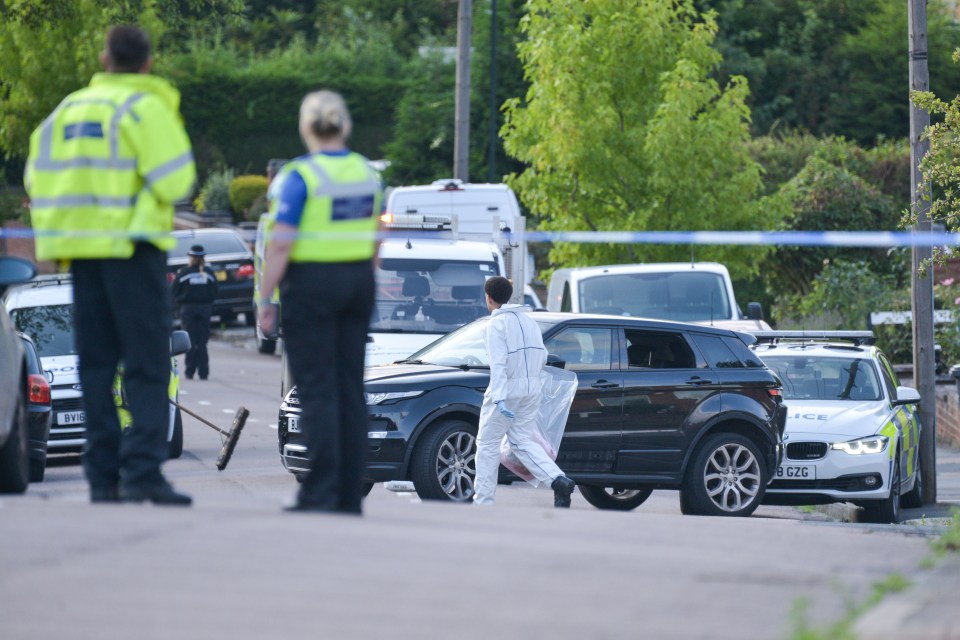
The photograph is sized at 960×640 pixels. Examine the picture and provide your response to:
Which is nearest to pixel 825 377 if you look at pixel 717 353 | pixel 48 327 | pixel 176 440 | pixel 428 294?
pixel 717 353

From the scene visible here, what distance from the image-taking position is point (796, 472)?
45.6ft

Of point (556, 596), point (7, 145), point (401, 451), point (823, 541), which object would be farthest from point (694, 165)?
point (7, 145)

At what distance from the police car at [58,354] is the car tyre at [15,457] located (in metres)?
4.58

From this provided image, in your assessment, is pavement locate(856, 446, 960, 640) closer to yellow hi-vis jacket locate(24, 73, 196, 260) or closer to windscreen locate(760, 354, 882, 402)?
yellow hi-vis jacket locate(24, 73, 196, 260)

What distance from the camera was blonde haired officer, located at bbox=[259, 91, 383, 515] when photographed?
6641 mm

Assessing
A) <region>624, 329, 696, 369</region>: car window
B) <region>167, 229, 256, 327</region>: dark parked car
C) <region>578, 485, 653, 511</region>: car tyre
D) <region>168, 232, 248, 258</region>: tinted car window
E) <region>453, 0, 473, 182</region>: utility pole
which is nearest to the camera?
<region>624, 329, 696, 369</region>: car window

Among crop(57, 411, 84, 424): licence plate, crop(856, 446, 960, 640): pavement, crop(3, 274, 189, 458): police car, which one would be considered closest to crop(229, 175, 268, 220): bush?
crop(3, 274, 189, 458): police car

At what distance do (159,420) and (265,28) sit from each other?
53913mm

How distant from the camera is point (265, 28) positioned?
194ft

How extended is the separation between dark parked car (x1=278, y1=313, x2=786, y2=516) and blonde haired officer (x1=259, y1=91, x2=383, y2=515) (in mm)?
5493

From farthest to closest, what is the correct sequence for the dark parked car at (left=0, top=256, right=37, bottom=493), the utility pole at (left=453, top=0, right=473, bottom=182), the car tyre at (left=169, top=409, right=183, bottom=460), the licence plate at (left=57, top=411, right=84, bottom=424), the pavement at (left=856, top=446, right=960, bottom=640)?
the utility pole at (left=453, top=0, right=473, bottom=182), the car tyre at (left=169, top=409, right=183, bottom=460), the licence plate at (left=57, top=411, right=84, bottom=424), the dark parked car at (left=0, top=256, right=37, bottom=493), the pavement at (left=856, top=446, right=960, bottom=640)

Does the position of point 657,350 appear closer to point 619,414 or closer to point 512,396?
point 619,414

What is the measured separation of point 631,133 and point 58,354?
1066 cm

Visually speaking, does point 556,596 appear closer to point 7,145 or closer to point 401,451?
point 401,451
